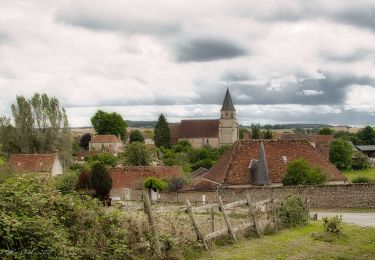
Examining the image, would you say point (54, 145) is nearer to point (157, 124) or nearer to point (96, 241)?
point (157, 124)

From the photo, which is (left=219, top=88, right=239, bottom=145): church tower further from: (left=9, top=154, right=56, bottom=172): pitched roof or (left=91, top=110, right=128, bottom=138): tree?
(left=9, top=154, right=56, bottom=172): pitched roof

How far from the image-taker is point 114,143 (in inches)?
4395

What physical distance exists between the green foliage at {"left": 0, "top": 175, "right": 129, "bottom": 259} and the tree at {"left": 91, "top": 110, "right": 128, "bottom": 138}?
361ft

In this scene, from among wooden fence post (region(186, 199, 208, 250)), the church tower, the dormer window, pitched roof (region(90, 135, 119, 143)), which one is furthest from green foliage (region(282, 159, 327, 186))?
the church tower

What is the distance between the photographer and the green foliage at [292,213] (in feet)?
60.4

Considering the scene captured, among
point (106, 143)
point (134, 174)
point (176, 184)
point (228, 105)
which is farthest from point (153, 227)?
point (228, 105)

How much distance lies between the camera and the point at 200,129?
127062mm

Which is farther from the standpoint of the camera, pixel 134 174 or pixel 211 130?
pixel 211 130

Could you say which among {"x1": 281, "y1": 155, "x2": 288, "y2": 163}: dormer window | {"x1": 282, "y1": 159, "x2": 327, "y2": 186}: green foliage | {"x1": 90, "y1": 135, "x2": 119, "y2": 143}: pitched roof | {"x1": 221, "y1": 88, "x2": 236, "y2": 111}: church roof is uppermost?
{"x1": 221, "y1": 88, "x2": 236, "y2": 111}: church roof

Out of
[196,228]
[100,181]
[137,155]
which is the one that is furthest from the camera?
[137,155]

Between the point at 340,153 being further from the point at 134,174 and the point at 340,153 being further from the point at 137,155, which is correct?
the point at 134,174

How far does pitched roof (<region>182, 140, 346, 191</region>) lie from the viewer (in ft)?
112

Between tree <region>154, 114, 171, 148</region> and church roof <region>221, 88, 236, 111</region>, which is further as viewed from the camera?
church roof <region>221, 88, 236, 111</region>

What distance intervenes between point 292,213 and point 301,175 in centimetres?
1432
